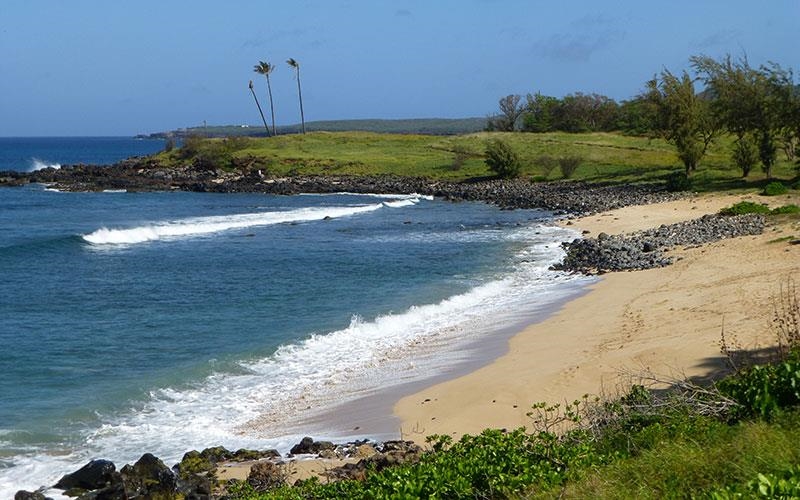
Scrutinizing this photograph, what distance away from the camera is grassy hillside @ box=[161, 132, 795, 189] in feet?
208

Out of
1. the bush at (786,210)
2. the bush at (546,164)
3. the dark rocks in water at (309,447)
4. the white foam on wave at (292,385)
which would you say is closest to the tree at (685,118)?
the bush at (546,164)

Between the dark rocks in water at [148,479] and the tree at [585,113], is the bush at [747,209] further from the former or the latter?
the tree at [585,113]

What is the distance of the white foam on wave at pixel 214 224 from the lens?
4078 centimetres

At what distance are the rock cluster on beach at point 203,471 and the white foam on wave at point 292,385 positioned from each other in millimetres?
660

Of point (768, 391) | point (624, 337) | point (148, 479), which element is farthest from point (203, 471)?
point (624, 337)

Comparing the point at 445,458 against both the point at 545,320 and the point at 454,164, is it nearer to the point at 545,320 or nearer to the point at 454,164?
the point at 545,320

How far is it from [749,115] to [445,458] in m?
42.8

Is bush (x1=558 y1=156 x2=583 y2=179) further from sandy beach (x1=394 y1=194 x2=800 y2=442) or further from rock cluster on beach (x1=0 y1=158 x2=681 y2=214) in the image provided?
sandy beach (x1=394 y1=194 x2=800 y2=442)

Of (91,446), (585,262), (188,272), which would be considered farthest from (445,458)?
(188,272)

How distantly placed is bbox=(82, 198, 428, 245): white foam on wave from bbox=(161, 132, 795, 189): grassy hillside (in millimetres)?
15341

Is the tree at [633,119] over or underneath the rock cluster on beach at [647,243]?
over

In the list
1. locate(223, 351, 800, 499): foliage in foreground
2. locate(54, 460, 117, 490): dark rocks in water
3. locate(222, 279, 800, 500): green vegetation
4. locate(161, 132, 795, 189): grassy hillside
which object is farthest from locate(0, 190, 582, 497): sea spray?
locate(161, 132, 795, 189): grassy hillside

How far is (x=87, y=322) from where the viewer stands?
70.2 ft

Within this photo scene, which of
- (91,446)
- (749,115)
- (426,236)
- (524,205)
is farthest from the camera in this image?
(524,205)
